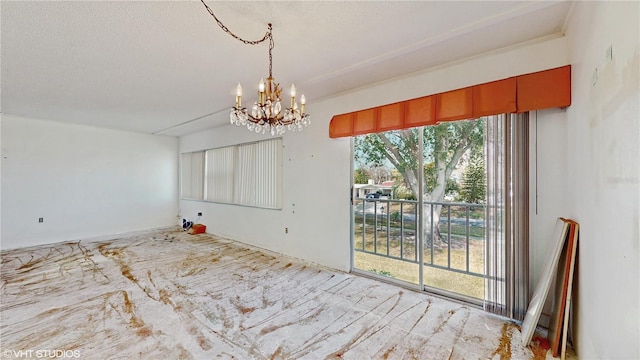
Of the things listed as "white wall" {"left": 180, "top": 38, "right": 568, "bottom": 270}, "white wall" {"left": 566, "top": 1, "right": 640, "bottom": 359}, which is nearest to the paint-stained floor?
"white wall" {"left": 180, "top": 38, "right": 568, "bottom": 270}

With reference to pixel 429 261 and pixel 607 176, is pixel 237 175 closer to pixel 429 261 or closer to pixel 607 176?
pixel 429 261

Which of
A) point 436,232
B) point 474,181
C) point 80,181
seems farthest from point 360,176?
point 80,181

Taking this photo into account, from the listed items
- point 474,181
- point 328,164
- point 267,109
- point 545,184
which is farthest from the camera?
point 328,164

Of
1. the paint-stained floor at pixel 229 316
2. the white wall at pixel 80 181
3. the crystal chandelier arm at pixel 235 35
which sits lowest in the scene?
the paint-stained floor at pixel 229 316

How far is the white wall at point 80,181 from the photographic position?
4.90 metres

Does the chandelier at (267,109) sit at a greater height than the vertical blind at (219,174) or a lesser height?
greater

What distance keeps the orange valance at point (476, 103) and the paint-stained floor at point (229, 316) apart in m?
2.00

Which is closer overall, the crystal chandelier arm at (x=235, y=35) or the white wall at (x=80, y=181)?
the crystal chandelier arm at (x=235, y=35)

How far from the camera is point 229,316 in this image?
2.46m

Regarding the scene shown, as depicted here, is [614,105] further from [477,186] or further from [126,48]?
[126,48]

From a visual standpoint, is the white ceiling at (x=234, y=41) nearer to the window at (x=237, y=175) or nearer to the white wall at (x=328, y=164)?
the white wall at (x=328, y=164)

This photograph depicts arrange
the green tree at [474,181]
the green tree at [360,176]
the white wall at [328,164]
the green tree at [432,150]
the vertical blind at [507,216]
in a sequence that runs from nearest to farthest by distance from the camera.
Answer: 1. the vertical blind at [507,216]
2. the white wall at [328,164]
3. the green tree at [474,181]
4. the green tree at [432,150]
5. the green tree at [360,176]

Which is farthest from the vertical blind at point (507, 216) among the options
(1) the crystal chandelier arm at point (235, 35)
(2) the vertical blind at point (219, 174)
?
(2) the vertical blind at point (219, 174)

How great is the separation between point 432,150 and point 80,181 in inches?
286
